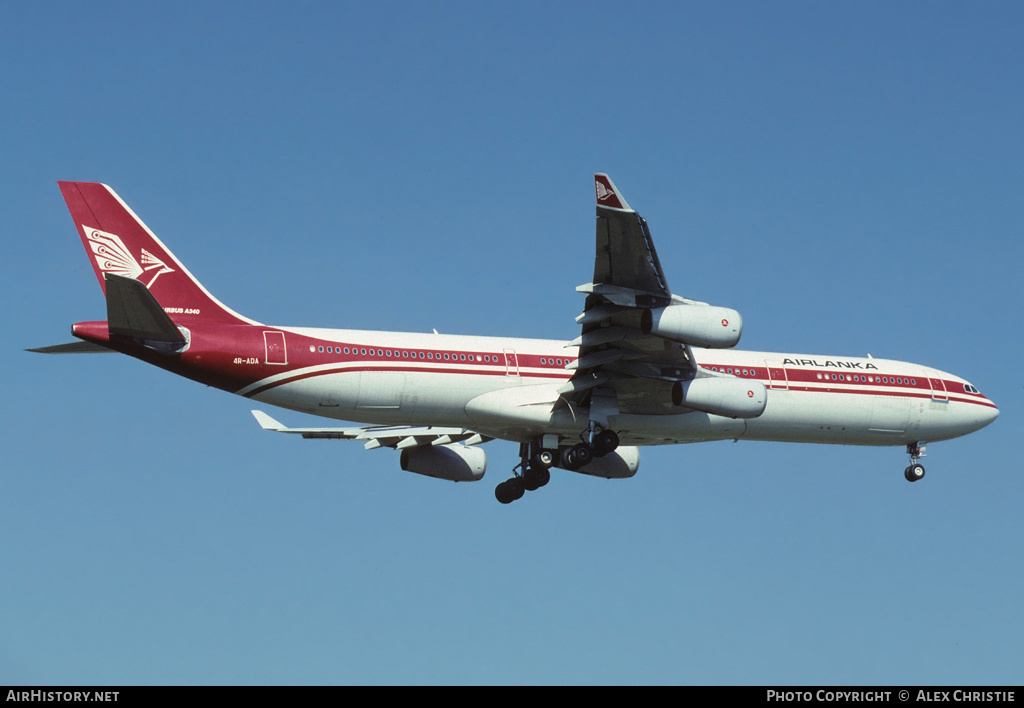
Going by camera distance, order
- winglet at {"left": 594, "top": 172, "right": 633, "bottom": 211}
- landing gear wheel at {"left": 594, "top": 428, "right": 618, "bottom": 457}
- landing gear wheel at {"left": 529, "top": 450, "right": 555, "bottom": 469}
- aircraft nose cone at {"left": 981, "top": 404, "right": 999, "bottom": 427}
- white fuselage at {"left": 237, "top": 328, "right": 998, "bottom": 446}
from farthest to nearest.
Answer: aircraft nose cone at {"left": 981, "top": 404, "right": 999, "bottom": 427} < landing gear wheel at {"left": 529, "top": 450, "right": 555, "bottom": 469} < landing gear wheel at {"left": 594, "top": 428, "right": 618, "bottom": 457} < white fuselage at {"left": 237, "top": 328, "right": 998, "bottom": 446} < winglet at {"left": 594, "top": 172, "right": 633, "bottom": 211}

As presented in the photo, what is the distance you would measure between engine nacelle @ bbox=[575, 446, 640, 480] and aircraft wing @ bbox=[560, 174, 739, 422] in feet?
16.0

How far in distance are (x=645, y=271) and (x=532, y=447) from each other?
8.63 metres

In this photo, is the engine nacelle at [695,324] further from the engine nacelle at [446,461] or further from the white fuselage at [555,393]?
the engine nacelle at [446,461]

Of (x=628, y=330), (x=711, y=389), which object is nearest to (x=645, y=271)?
(x=628, y=330)

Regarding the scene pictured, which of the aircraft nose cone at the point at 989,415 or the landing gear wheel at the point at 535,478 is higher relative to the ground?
the aircraft nose cone at the point at 989,415

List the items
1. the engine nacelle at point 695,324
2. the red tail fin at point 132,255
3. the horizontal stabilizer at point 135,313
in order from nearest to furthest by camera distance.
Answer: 1. the horizontal stabilizer at point 135,313
2. the engine nacelle at point 695,324
3. the red tail fin at point 132,255

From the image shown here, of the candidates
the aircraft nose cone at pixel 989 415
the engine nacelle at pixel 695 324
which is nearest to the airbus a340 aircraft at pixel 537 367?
the engine nacelle at pixel 695 324

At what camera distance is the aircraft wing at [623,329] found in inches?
904

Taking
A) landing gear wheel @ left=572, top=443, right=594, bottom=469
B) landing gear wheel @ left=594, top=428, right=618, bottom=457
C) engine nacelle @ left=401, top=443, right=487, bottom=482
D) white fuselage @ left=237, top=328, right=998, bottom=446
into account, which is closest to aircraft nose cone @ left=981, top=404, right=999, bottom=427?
white fuselage @ left=237, top=328, right=998, bottom=446

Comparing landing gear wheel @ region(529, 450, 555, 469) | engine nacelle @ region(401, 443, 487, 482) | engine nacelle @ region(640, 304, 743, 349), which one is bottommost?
landing gear wheel @ region(529, 450, 555, 469)

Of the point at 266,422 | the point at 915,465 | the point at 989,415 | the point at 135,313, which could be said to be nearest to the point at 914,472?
the point at 915,465

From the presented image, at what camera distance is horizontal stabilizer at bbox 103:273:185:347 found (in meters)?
24.3

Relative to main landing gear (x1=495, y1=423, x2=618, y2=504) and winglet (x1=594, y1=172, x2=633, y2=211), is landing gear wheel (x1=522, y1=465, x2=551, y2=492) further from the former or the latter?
winglet (x1=594, y1=172, x2=633, y2=211)
